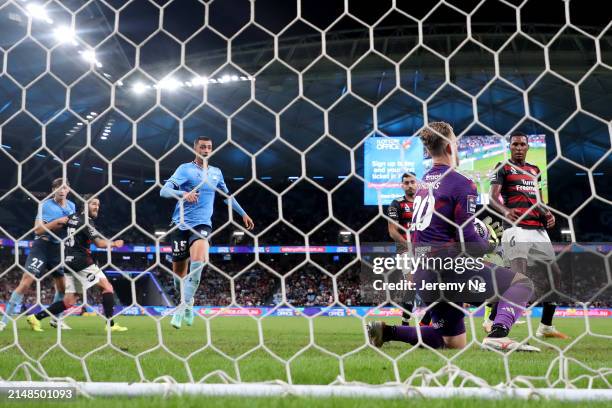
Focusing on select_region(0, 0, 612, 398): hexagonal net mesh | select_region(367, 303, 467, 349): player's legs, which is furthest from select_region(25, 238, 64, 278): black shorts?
select_region(0, 0, 612, 398): hexagonal net mesh

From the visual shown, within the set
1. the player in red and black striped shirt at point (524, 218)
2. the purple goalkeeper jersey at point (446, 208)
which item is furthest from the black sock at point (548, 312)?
the purple goalkeeper jersey at point (446, 208)

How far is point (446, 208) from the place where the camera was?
2.35m

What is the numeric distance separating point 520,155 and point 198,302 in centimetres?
1611

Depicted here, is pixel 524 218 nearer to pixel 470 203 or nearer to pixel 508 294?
pixel 508 294

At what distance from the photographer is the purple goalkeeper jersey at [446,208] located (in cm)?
232

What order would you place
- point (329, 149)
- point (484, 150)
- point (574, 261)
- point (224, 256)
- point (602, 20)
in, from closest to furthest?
point (484, 150), point (574, 261), point (602, 20), point (329, 149), point (224, 256)

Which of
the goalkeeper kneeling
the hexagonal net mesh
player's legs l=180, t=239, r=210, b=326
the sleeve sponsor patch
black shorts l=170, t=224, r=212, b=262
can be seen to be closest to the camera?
the sleeve sponsor patch

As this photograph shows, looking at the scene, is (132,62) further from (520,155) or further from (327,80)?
(520,155)

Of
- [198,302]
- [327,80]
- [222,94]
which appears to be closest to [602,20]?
[327,80]

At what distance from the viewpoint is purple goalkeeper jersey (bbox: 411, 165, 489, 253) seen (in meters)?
2.32

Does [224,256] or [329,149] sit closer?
[329,149]

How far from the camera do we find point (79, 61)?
12.6 m

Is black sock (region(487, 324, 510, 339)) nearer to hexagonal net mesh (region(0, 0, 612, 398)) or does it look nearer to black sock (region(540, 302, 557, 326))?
black sock (region(540, 302, 557, 326))

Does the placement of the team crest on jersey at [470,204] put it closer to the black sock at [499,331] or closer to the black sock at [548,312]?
the black sock at [499,331]
